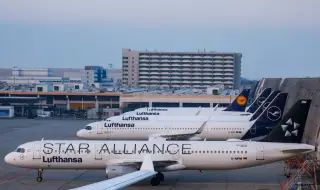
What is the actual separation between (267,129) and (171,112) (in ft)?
104

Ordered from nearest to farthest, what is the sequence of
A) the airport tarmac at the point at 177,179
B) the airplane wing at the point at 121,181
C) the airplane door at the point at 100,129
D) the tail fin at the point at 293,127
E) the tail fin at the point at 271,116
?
the airplane wing at the point at 121,181
the airport tarmac at the point at 177,179
the tail fin at the point at 293,127
the tail fin at the point at 271,116
the airplane door at the point at 100,129

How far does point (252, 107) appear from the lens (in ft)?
239

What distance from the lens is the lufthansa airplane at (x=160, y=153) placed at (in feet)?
121

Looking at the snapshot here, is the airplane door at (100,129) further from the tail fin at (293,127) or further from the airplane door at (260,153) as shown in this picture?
the airplane door at (260,153)

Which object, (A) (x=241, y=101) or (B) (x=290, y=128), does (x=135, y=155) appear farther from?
(A) (x=241, y=101)

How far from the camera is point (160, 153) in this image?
37375 millimetres

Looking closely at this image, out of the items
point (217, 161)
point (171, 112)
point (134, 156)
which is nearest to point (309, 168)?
point (217, 161)

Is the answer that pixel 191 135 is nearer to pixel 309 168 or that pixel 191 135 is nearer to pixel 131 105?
pixel 309 168

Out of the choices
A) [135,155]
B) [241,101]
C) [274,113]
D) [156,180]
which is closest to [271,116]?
[274,113]

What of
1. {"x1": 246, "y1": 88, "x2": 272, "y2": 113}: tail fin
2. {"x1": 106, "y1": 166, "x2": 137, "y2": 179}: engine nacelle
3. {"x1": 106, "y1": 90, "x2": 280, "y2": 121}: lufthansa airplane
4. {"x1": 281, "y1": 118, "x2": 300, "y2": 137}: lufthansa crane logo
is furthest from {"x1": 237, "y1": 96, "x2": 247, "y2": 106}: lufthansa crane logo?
{"x1": 106, "y1": 166, "x2": 137, "y2": 179}: engine nacelle

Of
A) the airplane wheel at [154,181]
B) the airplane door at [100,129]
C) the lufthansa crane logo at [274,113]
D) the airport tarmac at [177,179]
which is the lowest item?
the airport tarmac at [177,179]

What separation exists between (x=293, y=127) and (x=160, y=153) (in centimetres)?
973

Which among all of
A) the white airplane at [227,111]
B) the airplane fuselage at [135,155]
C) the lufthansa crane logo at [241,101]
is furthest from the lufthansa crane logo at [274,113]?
the lufthansa crane logo at [241,101]

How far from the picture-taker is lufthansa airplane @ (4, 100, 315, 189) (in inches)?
1449
